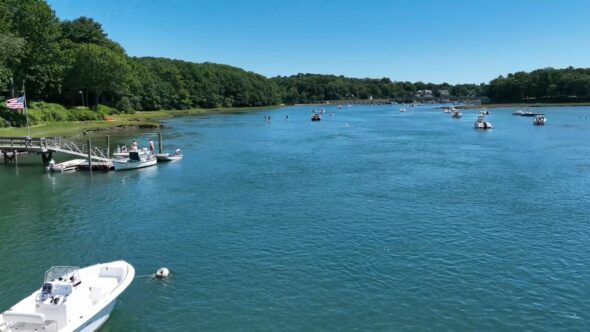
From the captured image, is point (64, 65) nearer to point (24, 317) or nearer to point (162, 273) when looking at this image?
point (162, 273)

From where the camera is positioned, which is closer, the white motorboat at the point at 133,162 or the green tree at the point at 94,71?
the white motorboat at the point at 133,162

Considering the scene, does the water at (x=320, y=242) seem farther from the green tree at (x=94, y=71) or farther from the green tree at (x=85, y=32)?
the green tree at (x=85, y=32)

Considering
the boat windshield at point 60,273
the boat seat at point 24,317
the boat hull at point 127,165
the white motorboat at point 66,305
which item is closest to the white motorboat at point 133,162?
the boat hull at point 127,165

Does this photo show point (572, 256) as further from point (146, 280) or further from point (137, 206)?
point (137, 206)

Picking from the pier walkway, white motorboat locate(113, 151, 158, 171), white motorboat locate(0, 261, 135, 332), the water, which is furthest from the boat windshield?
the pier walkway

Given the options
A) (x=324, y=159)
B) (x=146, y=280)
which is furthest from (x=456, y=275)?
(x=324, y=159)

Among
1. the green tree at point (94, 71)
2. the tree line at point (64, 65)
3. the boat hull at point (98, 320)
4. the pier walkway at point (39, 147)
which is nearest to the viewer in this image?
the boat hull at point (98, 320)

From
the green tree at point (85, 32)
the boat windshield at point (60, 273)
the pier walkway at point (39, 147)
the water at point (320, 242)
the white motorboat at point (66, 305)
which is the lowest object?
the water at point (320, 242)
